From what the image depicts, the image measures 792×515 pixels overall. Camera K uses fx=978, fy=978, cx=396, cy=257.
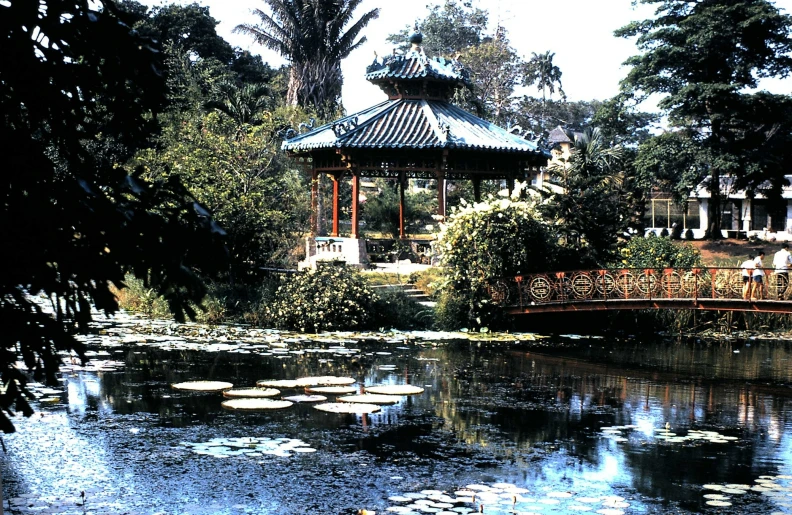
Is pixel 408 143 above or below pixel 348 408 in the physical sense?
above

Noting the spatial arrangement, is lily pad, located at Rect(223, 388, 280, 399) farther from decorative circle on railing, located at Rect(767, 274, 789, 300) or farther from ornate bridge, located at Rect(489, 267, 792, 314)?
decorative circle on railing, located at Rect(767, 274, 789, 300)

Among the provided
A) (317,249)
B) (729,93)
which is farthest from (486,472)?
(729,93)

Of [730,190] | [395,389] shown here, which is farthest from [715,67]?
[395,389]

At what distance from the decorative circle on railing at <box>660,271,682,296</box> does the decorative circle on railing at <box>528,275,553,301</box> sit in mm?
2385

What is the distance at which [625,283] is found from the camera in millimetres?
21109

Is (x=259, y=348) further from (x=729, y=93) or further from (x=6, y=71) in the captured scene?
(x=729, y=93)

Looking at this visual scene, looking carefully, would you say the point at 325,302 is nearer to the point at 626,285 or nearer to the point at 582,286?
the point at 582,286

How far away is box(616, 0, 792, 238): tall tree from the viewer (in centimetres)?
3981

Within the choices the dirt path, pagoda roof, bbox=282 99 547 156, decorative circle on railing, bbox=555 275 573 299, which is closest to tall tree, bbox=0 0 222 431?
decorative circle on railing, bbox=555 275 573 299

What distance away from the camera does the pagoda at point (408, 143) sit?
26.7m

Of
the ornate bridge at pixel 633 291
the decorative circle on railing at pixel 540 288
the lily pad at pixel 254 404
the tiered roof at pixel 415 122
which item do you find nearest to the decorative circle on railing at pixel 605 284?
the ornate bridge at pixel 633 291

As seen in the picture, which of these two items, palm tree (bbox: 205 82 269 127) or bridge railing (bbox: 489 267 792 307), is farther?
palm tree (bbox: 205 82 269 127)

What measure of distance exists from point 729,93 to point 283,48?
758 inches

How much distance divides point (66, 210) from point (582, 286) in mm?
17649
